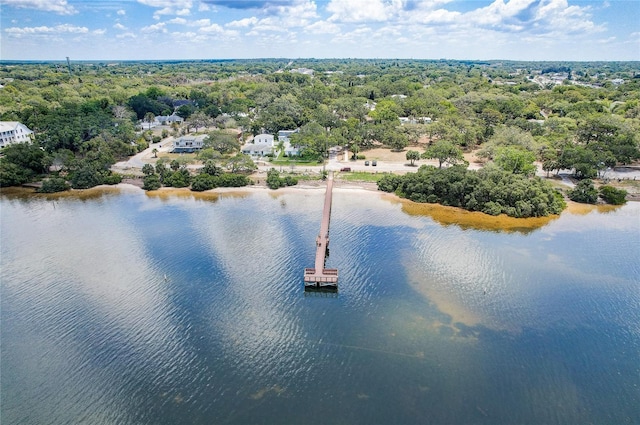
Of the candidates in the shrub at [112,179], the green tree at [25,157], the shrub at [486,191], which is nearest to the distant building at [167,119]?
the green tree at [25,157]

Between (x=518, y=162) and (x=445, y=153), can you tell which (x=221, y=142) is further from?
(x=518, y=162)

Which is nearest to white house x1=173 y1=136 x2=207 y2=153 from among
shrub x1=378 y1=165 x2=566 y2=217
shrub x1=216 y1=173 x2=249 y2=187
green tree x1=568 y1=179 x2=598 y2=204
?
shrub x1=216 y1=173 x2=249 y2=187

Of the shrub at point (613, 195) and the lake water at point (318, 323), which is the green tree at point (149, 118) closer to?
the lake water at point (318, 323)

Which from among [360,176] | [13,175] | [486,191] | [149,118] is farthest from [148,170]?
[486,191]

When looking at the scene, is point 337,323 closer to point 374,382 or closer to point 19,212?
point 374,382

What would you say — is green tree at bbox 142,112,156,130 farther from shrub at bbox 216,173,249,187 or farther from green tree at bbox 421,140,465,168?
green tree at bbox 421,140,465,168

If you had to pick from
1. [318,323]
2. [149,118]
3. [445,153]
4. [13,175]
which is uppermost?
[149,118]
